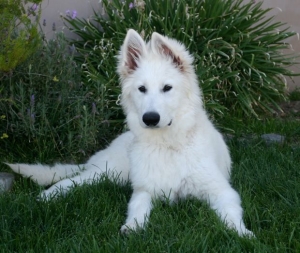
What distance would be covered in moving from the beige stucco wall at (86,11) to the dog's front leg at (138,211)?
3.26 meters

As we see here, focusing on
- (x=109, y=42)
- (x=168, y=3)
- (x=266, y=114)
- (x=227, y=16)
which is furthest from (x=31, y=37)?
(x=266, y=114)

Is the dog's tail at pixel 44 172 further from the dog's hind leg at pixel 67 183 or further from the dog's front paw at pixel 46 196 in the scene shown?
the dog's front paw at pixel 46 196

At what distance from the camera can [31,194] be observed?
151 inches

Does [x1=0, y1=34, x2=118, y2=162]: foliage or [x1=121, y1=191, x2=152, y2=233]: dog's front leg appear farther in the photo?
[x1=0, y1=34, x2=118, y2=162]: foliage

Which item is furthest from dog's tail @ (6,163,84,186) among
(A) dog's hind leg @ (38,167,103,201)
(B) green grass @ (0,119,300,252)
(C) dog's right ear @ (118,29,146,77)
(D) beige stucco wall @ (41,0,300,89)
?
(D) beige stucco wall @ (41,0,300,89)

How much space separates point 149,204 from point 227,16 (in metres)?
3.62

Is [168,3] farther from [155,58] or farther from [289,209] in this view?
[289,209]

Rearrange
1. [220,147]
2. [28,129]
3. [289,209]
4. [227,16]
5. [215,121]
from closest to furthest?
1. [289,209]
2. [220,147]
3. [28,129]
4. [215,121]
5. [227,16]

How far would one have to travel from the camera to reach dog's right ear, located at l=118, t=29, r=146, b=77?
384cm

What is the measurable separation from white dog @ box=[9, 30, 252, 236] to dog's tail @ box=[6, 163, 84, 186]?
0.29 m

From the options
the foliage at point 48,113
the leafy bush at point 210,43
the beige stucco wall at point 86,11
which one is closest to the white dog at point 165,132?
the foliage at point 48,113

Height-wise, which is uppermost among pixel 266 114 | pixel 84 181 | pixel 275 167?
pixel 84 181

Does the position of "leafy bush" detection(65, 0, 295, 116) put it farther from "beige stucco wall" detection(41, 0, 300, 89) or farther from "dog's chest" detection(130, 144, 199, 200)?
"dog's chest" detection(130, 144, 199, 200)

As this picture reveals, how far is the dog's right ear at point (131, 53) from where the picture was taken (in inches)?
151
